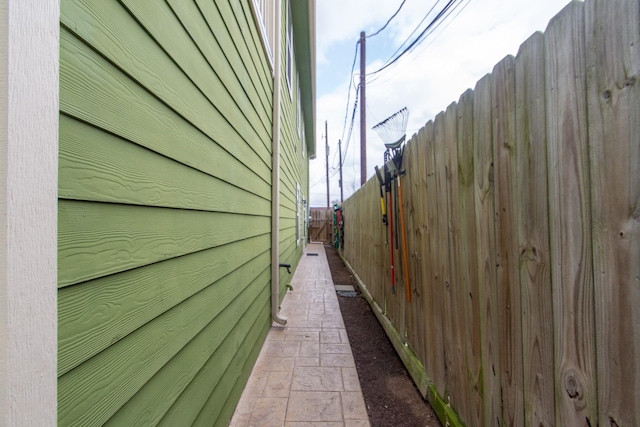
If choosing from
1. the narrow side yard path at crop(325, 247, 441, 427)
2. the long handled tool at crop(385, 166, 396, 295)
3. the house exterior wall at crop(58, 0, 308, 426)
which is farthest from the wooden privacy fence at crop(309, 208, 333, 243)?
the house exterior wall at crop(58, 0, 308, 426)

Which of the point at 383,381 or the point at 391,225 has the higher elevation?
the point at 391,225

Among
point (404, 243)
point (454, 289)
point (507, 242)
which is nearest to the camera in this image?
point (507, 242)

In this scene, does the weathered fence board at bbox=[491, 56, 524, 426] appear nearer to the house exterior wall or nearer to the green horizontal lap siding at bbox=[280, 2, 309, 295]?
the house exterior wall

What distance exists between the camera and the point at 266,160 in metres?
2.98

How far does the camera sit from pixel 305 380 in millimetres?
2277

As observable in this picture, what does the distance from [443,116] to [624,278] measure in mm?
1249

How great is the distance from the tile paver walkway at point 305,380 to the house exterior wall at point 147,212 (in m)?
0.26

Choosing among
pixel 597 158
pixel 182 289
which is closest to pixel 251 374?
pixel 182 289

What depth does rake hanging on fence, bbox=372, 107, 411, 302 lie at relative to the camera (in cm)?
252

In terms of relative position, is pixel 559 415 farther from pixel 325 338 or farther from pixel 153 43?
pixel 325 338

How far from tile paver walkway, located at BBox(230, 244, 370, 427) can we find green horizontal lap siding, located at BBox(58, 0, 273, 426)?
267 mm

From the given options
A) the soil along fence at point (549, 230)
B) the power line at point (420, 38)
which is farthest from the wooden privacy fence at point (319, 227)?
the soil along fence at point (549, 230)

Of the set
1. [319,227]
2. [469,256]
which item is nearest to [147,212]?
[469,256]

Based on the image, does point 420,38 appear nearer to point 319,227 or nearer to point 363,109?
point 363,109
